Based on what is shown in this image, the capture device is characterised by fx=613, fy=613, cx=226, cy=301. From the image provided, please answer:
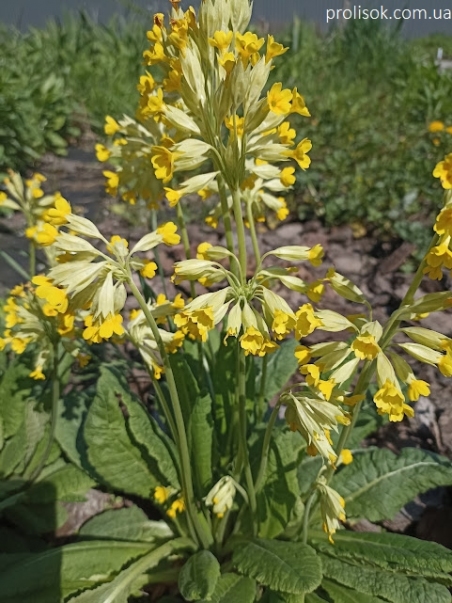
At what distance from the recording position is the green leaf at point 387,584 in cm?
201

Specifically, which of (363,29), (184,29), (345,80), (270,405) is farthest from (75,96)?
(184,29)

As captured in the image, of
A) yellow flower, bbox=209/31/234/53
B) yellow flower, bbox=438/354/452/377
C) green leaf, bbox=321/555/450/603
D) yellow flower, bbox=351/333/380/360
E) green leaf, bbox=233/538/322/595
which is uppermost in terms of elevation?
yellow flower, bbox=209/31/234/53

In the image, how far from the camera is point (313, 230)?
5164 millimetres

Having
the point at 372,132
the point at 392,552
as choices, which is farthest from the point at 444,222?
the point at 372,132

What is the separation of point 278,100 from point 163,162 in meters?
0.37

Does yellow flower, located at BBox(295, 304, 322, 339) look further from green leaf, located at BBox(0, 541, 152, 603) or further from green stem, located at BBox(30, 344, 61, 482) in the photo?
green leaf, located at BBox(0, 541, 152, 603)

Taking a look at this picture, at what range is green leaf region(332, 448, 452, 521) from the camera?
240cm

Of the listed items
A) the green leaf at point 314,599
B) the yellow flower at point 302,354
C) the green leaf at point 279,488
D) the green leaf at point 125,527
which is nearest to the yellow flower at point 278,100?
the yellow flower at point 302,354

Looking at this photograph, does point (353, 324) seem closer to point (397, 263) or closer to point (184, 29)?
point (184, 29)

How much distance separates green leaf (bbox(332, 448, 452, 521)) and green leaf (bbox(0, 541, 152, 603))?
0.95 meters

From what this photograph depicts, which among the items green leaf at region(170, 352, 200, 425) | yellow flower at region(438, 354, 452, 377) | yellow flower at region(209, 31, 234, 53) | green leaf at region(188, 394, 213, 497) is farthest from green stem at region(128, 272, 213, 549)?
yellow flower at region(438, 354, 452, 377)

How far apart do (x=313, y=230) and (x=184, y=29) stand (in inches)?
141

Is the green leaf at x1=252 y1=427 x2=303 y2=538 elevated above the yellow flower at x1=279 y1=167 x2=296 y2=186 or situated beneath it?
situated beneath

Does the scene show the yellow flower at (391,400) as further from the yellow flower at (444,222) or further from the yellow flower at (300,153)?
the yellow flower at (300,153)
